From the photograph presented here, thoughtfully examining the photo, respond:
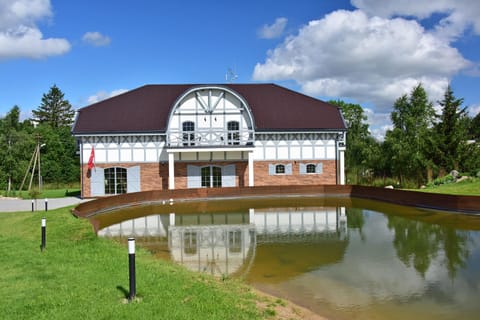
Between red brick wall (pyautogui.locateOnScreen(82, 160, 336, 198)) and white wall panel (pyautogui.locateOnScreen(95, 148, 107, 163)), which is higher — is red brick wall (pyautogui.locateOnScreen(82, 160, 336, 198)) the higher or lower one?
the lower one

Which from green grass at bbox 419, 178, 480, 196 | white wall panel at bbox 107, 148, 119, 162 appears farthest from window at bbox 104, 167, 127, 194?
green grass at bbox 419, 178, 480, 196

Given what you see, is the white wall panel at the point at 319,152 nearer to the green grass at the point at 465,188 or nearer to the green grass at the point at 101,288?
the green grass at the point at 465,188

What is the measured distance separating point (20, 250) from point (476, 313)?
10.1m

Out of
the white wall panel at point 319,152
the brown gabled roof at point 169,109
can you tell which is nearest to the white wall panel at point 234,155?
the brown gabled roof at point 169,109

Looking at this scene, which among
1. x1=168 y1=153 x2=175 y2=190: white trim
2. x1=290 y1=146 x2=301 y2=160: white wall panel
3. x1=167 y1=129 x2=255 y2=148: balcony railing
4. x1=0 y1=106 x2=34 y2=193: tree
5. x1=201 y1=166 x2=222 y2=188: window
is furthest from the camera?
x1=0 y1=106 x2=34 y2=193: tree

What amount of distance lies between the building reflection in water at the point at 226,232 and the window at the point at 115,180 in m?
10.6

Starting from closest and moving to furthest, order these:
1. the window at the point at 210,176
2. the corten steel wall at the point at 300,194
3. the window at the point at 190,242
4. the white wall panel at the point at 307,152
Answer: the window at the point at 190,242 < the corten steel wall at the point at 300,194 < the window at the point at 210,176 < the white wall panel at the point at 307,152

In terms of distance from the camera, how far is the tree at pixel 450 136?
32156 millimetres

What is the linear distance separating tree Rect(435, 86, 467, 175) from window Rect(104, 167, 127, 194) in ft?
79.9

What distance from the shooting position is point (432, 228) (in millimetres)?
15242

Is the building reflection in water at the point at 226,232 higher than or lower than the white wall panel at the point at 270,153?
lower

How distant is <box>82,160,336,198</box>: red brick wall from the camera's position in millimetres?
29516

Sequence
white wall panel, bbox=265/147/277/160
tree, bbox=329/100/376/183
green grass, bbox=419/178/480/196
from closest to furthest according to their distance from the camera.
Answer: green grass, bbox=419/178/480/196
white wall panel, bbox=265/147/277/160
tree, bbox=329/100/376/183

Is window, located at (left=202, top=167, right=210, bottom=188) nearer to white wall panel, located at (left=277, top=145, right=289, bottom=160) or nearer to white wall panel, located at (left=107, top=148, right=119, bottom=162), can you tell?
white wall panel, located at (left=277, top=145, right=289, bottom=160)
